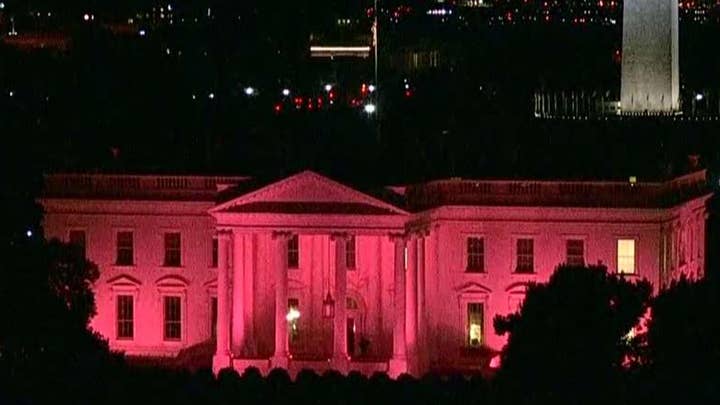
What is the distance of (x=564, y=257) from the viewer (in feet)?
307

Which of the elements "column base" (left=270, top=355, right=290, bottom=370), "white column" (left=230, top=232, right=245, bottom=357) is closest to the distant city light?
"white column" (left=230, top=232, right=245, bottom=357)

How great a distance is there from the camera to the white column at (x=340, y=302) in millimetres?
91375

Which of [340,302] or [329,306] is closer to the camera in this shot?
[340,302]

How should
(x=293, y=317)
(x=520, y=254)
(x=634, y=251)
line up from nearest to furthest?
(x=634, y=251) < (x=293, y=317) < (x=520, y=254)

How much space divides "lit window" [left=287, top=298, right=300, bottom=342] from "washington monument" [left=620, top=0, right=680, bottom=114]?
40.3 meters

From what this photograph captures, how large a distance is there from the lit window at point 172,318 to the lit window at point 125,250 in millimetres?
1636

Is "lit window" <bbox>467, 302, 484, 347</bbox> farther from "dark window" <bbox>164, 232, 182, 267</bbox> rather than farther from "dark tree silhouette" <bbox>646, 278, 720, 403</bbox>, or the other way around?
"dark tree silhouette" <bbox>646, 278, 720, 403</bbox>

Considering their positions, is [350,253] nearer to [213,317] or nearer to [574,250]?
[213,317]

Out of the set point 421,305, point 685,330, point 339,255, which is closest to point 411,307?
point 421,305

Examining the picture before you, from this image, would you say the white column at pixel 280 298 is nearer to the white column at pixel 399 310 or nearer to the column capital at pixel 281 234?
the column capital at pixel 281 234

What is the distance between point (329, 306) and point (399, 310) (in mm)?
2351

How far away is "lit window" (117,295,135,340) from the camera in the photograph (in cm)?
9462

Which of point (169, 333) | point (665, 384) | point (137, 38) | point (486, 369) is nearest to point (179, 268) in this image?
point (169, 333)

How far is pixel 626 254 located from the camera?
9350 cm
